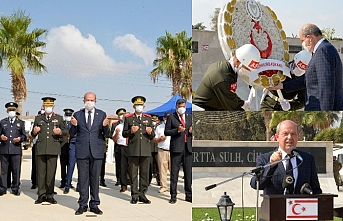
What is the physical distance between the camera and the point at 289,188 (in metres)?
4.60

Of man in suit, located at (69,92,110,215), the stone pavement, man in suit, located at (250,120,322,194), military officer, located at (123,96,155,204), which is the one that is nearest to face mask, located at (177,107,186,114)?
military officer, located at (123,96,155,204)

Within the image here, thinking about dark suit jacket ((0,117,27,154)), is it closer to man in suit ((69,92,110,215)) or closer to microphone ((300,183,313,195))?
man in suit ((69,92,110,215))

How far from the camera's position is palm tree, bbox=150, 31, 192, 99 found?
20.2 ft

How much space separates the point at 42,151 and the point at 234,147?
2.20 metres

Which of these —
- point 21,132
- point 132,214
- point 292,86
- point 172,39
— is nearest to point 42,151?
point 21,132

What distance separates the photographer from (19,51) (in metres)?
6.10

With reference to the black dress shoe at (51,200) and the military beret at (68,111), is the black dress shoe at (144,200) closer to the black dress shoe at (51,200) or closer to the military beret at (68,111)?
the black dress shoe at (51,200)

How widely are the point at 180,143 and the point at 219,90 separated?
171 cm

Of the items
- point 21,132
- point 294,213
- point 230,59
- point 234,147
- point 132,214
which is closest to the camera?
point 294,213

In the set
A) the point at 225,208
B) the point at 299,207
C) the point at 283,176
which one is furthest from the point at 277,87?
the point at 299,207

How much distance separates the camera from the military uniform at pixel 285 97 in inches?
213

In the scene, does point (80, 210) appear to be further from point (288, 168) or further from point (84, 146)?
point (288, 168)

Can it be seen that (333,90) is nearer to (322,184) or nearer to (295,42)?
(295,42)

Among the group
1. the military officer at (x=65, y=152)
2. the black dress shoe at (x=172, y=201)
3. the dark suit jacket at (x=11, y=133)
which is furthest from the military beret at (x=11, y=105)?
the black dress shoe at (x=172, y=201)
